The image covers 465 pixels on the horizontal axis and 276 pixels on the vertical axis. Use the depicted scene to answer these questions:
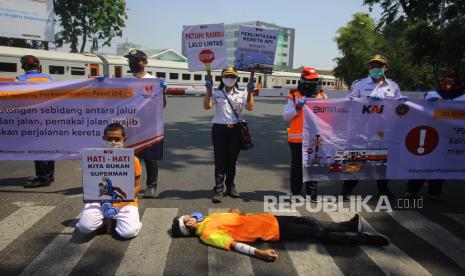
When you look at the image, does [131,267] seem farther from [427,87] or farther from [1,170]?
[427,87]

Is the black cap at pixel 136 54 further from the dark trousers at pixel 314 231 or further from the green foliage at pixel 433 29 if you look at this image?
the green foliage at pixel 433 29

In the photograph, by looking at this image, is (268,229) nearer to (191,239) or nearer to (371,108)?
(191,239)

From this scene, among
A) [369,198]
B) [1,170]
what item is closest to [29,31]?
[1,170]

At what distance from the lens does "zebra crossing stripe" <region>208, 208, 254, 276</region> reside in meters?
3.56

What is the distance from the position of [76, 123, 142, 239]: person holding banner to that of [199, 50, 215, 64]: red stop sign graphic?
7.21 feet

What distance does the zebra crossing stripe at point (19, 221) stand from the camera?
4262 mm

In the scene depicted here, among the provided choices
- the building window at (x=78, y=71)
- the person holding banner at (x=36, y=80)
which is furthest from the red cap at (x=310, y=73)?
the building window at (x=78, y=71)

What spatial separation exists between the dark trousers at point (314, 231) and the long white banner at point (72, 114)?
8.47 ft

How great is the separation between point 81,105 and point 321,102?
3635 millimetres

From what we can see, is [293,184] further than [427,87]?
No

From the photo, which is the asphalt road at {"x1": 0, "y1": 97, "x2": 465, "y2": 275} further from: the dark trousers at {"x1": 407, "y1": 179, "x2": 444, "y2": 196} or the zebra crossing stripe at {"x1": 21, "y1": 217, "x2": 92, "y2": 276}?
the dark trousers at {"x1": 407, "y1": 179, "x2": 444, "y2": 196}

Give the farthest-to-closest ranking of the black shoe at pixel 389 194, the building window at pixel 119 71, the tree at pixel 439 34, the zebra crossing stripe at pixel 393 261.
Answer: the building window at pixel 119 71 → the tree at pixel 439 34 → the black shoe at pixel 389 194 → the zebra crossing stripe at pixel 393 261

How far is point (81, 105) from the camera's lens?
19.1 ft

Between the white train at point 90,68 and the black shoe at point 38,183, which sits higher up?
the white train at point 90,68
